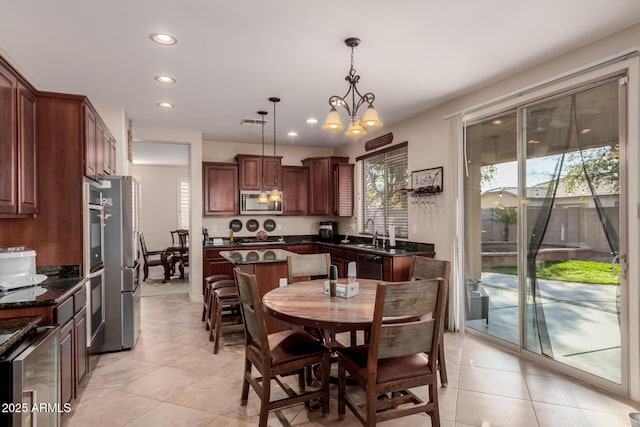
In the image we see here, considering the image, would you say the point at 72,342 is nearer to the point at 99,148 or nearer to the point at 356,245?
the point at 99,148

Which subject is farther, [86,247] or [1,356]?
[86,247]

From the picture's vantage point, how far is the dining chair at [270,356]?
7.03 ft

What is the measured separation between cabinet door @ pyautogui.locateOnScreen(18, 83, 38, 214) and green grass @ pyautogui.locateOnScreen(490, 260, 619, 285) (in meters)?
4.27

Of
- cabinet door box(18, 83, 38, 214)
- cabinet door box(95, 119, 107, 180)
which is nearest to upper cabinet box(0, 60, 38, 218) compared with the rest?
cabinet door box(18, 83, 38, 214)

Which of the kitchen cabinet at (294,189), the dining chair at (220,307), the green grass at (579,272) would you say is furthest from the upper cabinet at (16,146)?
the green grass at (579,272)

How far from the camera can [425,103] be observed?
14.1 feet

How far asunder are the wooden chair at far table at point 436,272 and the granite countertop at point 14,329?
259 cm

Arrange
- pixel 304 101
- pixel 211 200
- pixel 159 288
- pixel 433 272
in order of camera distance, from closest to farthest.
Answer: pixel 433 272 → pixel 304 101 → pixel 211 200 → pixel 159 288

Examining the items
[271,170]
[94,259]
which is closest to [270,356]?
[94,259]

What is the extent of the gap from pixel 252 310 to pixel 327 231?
4.59 meters

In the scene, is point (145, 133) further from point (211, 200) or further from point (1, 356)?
point (1, 356)

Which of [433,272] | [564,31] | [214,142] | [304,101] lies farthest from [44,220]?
[564,31]

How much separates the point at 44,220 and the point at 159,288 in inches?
173

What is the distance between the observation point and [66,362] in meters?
2.39
